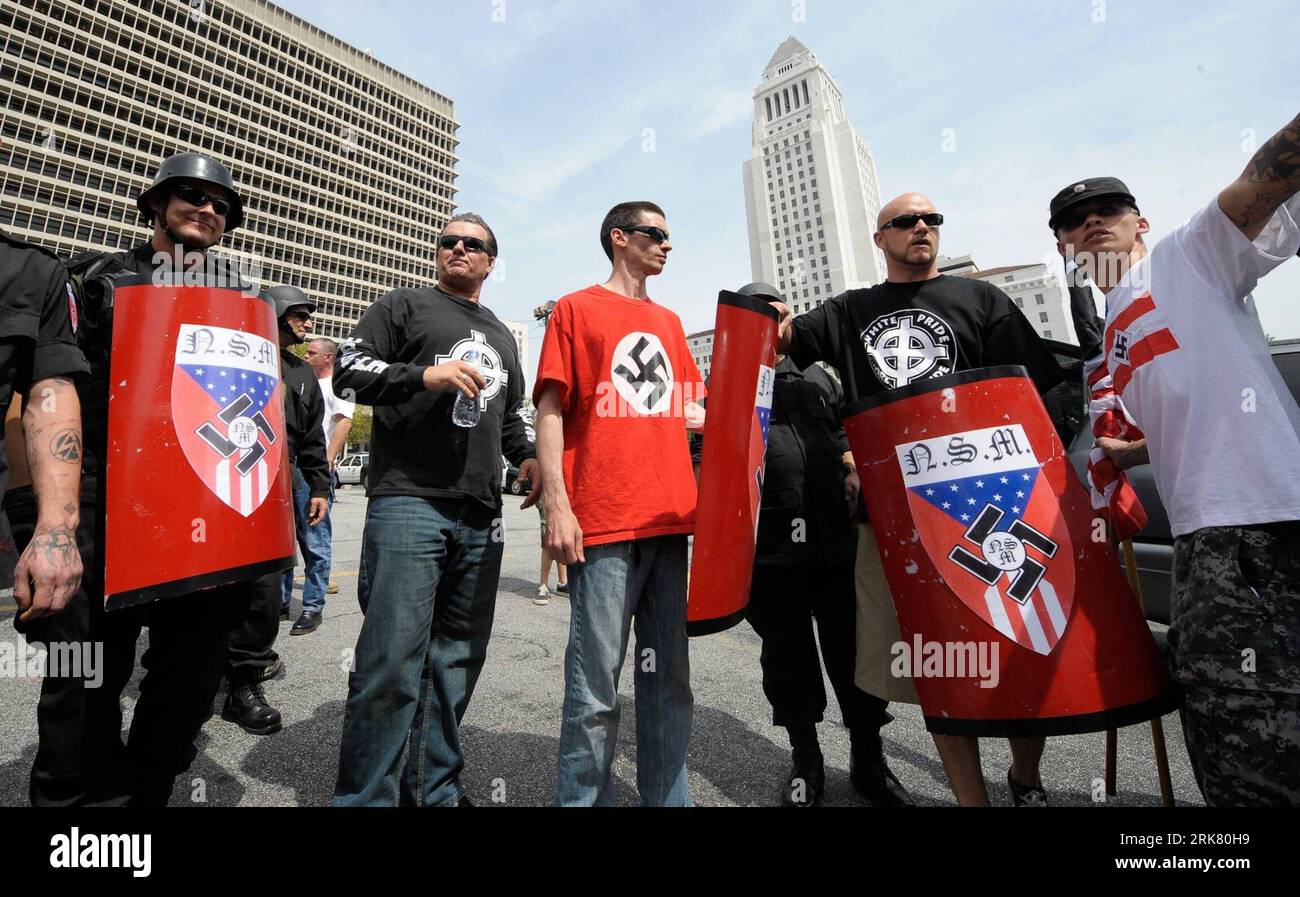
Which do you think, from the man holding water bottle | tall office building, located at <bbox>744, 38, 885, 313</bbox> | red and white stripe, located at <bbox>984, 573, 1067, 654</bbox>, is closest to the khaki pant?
red and white stripe, located at <bbox>984, 573, 1067, 654</bbox>

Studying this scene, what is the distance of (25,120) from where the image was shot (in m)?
56.3

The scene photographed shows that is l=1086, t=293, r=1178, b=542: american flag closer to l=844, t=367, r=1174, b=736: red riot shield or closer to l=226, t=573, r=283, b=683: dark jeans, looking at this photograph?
l=844, t=367, r=1174, b=736: red riot shield

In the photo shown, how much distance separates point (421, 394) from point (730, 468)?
1.12 m

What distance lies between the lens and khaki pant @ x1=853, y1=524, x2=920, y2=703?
76.2 inches

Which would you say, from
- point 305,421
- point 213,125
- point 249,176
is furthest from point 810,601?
point 213,125

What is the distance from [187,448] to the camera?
161cm

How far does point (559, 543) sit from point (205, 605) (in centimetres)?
110

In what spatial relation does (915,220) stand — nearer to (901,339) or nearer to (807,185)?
(901,339)

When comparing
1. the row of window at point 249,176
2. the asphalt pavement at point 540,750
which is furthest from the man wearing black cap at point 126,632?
the row of window at point 249,176

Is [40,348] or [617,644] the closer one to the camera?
[40,348]

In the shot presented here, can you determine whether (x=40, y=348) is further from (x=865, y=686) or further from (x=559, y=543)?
(x=865, y=686)

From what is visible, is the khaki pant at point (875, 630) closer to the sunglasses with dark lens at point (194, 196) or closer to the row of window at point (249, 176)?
the sunglasses with dark lens at point (194, 196)

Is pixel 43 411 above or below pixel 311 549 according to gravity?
above
